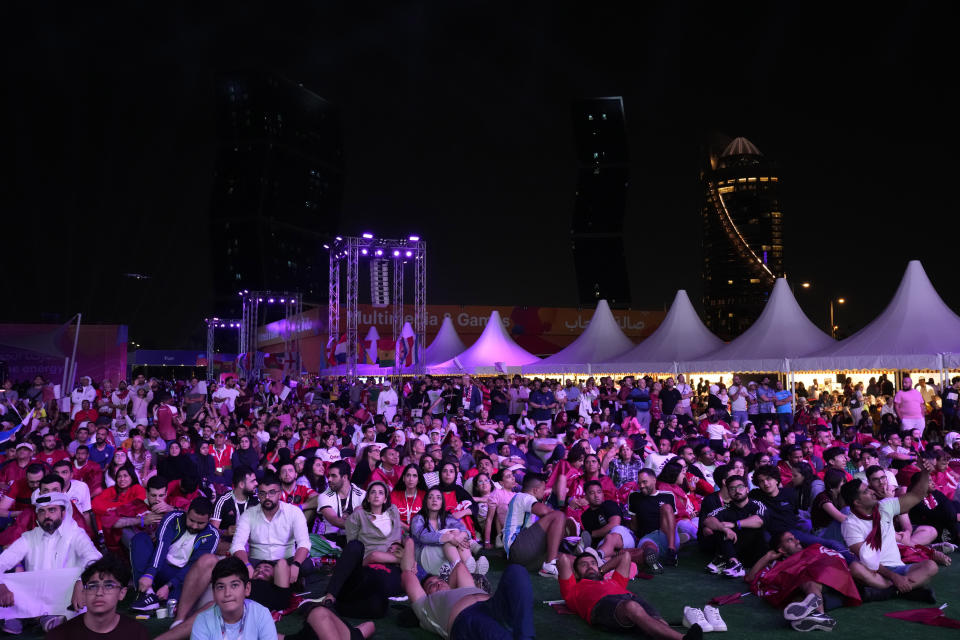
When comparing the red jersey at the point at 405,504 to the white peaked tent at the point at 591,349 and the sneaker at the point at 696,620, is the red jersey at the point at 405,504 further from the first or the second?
the white peaked tent at the point at 591,349

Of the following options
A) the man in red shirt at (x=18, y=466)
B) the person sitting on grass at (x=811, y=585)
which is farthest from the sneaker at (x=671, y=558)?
A: the man in red shirt at (x=18, y=466)

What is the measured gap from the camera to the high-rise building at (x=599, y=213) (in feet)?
248

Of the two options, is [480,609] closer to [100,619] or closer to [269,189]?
[100,619]

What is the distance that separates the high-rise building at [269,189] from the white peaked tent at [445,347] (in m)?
80.7

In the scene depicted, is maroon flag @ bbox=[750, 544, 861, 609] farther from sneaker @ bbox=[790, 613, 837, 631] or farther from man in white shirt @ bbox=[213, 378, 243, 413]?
man in white shirt @ bbox=[213, 378, 243, 413]

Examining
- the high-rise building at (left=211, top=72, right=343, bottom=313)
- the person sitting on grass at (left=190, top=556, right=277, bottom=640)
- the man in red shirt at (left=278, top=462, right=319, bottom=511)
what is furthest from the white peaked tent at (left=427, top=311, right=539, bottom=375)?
the high-rise building at (left=211, top=72, right=343, bottom=313)

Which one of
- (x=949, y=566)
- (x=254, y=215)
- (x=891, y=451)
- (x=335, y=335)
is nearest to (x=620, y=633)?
(x=949, y=566)

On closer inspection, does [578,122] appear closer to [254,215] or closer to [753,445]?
[254,215]

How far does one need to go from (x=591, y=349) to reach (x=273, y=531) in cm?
2159

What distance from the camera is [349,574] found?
258 inches

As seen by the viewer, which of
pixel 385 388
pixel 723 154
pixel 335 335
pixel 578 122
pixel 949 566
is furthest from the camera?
pixel 723 154

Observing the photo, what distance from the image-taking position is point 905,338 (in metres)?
18.4

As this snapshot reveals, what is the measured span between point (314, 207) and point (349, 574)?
12656 cm

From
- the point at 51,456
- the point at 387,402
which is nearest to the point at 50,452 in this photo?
the point at 51,456
